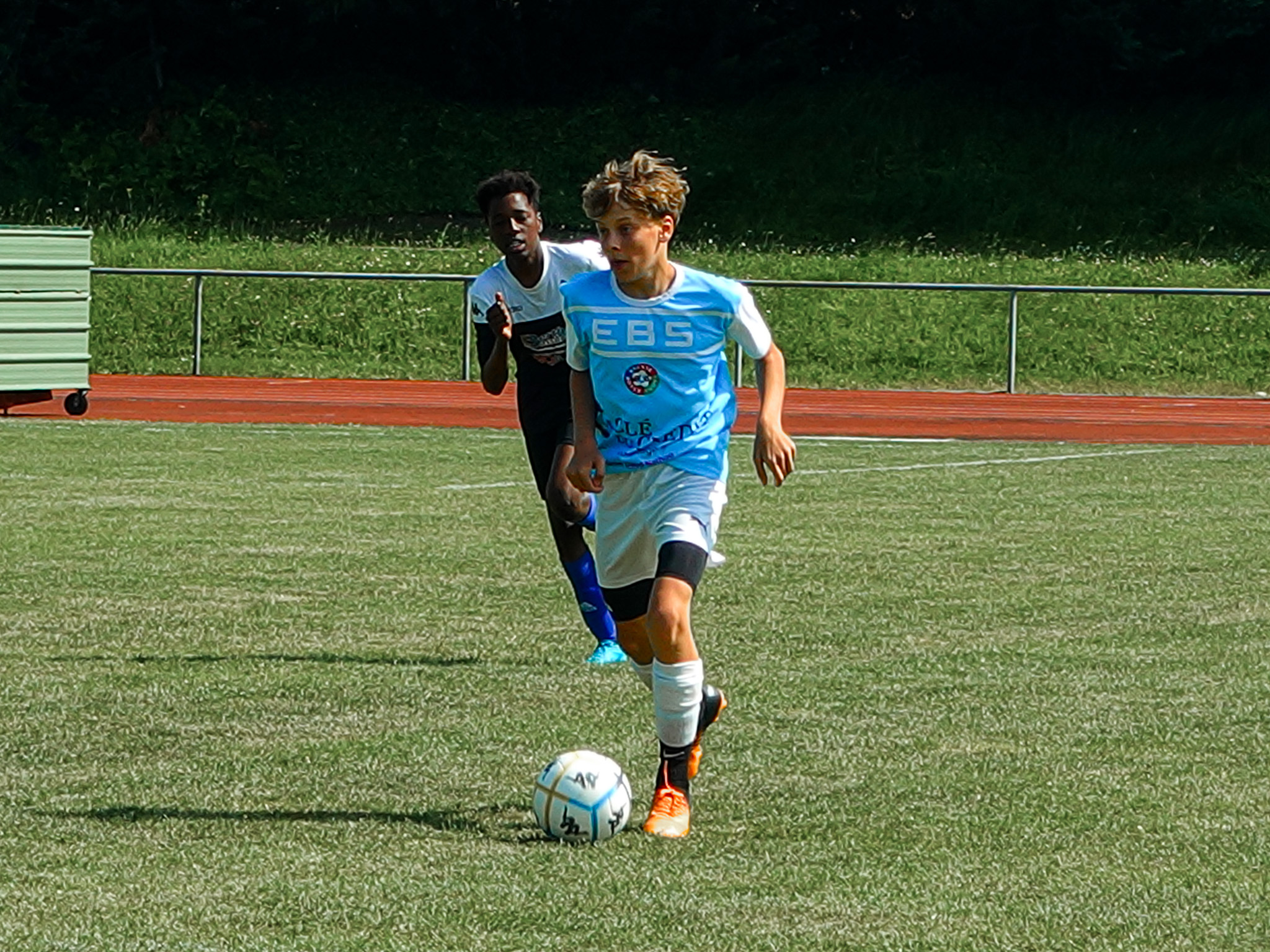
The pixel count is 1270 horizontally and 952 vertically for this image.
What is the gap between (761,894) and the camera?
537 cm

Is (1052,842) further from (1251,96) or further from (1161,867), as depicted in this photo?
(1251,96)

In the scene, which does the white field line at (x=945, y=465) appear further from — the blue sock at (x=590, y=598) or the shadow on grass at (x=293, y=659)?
the shadow on grass at (x=293, y=659)

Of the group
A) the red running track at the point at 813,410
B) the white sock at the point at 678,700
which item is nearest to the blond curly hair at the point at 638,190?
the white sock at the point at 678,700

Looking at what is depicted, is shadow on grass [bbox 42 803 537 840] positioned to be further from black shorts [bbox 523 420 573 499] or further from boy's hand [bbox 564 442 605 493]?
black shorts [bbox 523 420 573 499]

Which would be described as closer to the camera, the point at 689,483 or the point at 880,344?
the point at 689,483

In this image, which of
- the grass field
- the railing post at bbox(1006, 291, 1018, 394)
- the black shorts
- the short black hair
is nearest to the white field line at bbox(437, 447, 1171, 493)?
the grass field

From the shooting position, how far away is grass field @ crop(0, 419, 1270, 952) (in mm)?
5230

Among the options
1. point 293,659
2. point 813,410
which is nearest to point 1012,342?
point 813,410

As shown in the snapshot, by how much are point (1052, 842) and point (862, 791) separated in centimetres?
77

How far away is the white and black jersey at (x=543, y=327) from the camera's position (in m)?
9.48

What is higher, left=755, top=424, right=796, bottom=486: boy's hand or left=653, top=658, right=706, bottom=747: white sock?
left=755, top=424, right=796, bottom=486: boy's hand

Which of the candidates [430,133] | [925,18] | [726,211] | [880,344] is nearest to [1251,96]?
[925,18]

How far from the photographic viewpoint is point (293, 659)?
9.02 meters

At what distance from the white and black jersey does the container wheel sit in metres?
14.6
